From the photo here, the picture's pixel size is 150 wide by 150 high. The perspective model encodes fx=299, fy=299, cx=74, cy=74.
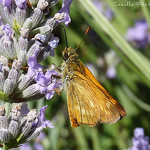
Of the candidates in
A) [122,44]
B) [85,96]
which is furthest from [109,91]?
[85,96]

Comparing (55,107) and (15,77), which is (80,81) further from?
(55,107)

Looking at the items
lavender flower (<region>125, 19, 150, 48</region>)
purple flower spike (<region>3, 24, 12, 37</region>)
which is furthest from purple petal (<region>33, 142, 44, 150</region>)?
purple flower spike (<region>3, 24, 12, 37</region>)

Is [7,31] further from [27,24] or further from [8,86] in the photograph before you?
[8,86]

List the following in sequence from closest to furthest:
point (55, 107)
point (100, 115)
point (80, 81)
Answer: point (100, 115), point (80, 81), point (55, 107)

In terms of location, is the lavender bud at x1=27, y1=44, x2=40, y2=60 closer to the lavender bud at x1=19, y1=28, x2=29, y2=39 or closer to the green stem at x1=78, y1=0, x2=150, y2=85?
the lavender bud at x1=19, y1=28, x2=29, y2=39

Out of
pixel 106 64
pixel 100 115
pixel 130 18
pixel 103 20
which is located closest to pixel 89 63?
pixel 106 64

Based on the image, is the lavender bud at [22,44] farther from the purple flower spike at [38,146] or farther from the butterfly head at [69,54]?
the purple flower spike at [38,146]
